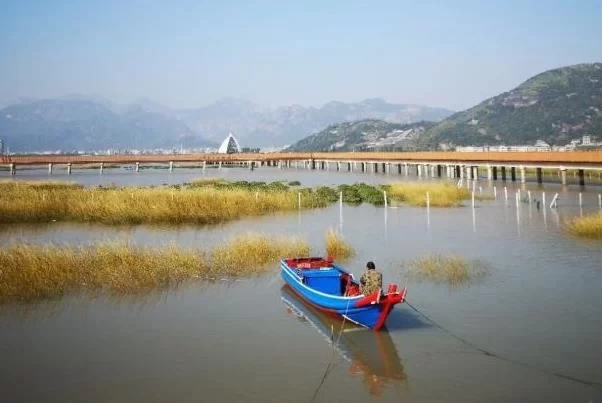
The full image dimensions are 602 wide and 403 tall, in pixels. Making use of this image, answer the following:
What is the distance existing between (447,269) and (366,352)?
789 centimetres

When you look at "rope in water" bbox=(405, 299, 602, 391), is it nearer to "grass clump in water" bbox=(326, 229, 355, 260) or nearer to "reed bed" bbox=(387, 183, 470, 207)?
"grass clump in water" bbox=(326, 229, 355, 260)

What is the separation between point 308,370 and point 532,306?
7516mm

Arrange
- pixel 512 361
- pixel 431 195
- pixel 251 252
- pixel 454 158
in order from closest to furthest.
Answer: pixel 512 361
pixel 251 252
pixel 431 195
pixel 454 158

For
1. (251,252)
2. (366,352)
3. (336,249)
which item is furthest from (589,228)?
(366,352)

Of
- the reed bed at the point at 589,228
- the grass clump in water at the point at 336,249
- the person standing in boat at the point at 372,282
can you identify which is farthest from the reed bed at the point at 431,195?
the person standing in boat at the point at 372,282

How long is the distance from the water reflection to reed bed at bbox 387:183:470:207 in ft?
92.6

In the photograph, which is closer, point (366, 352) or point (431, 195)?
point (366, 352)

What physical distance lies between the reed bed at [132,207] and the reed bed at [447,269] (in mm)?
16433

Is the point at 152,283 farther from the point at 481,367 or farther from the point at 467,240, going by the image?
the point at 467,240

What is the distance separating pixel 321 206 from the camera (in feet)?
138

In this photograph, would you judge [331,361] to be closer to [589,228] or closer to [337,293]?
[337,293]

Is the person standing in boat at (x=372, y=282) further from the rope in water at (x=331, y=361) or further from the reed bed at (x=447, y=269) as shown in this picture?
the reed bed at (x=447, y=269)

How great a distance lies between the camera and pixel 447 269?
19.1 m

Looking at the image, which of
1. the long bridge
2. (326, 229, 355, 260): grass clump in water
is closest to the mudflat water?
(326, 229, 355, 260): grass clump in water
